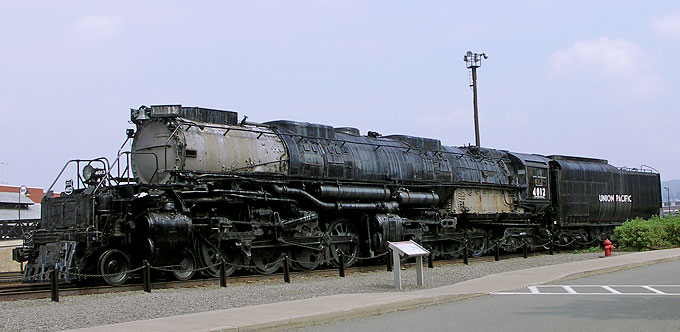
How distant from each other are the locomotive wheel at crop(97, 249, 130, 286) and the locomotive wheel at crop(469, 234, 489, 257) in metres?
13.3

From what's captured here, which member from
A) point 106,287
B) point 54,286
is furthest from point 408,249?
point 54,286

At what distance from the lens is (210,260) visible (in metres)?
16.9

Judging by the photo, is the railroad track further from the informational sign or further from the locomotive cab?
the locomotive cab

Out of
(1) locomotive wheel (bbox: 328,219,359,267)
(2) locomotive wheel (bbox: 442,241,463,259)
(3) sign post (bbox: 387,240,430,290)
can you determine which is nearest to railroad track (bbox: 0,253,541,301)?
(1) locomotive wheel (bbox: 328,219,359,267)

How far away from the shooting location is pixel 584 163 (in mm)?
31141

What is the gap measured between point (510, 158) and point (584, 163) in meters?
5.13

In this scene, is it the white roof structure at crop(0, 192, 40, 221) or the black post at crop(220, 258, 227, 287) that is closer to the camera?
the black post at crop(220, 258, 227, 287)

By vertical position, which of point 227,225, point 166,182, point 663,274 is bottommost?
point 663,274

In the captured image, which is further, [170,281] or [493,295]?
[170,281]

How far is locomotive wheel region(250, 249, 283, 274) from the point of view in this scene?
17.9 m

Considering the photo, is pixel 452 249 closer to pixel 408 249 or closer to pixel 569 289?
pixel 408 249

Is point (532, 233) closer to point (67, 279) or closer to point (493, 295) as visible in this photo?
point (493, 295)

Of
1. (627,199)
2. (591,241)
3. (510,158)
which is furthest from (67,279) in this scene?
(627,199)

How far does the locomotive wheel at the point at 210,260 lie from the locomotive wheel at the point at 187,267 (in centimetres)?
23
